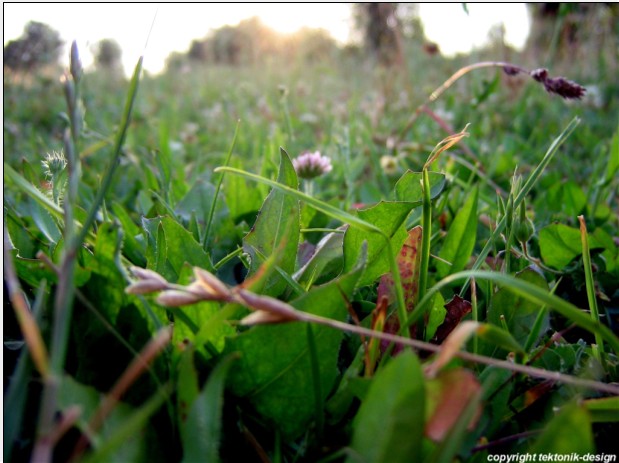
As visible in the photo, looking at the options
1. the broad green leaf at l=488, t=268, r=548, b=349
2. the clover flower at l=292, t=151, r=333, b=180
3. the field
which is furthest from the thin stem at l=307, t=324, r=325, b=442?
the clover flower at l=292, t=151, r=333, b=180

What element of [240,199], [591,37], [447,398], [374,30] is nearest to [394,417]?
[447,398]

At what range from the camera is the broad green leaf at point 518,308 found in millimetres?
547

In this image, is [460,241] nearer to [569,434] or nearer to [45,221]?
[569,434]

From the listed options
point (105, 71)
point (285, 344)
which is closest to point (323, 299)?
point (285, 344)

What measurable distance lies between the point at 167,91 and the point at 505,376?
15.2 ft

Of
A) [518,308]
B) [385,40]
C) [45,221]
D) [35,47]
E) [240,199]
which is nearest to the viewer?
[518,308]

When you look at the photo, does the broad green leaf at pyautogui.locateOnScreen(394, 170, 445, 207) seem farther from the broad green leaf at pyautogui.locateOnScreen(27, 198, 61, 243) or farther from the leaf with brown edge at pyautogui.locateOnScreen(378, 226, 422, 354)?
the broad green leaf at pyautogui.locateOnScreen(27, 198, 61, 243)

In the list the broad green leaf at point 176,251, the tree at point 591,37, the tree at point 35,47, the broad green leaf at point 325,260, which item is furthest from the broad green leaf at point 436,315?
the tree at point 35,47

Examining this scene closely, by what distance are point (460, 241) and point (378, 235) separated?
0.59 feet

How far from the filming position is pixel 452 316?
57cm

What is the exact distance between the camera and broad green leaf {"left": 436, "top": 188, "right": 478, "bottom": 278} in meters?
0.71

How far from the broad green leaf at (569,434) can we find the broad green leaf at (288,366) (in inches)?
6.6

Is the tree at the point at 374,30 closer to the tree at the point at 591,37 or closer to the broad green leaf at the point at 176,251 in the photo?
the tree at the point at 591,37

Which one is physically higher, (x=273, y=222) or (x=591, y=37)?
(x=591, y=37)
